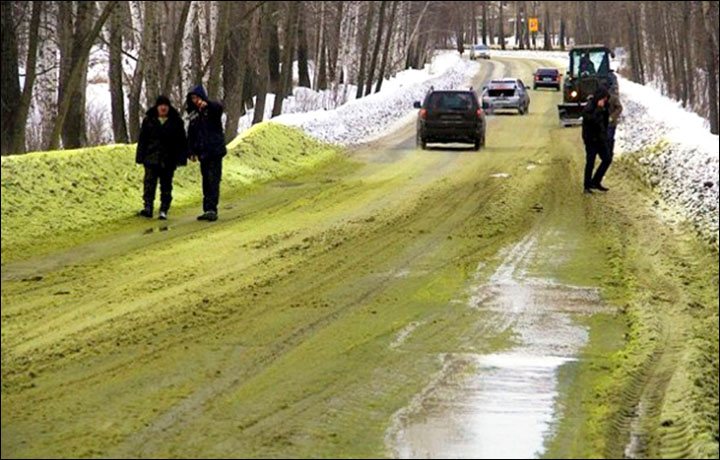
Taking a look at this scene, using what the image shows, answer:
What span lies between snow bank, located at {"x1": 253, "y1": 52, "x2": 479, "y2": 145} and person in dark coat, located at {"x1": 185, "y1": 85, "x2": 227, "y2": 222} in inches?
582

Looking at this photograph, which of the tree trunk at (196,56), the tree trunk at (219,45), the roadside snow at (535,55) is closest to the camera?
the tree trunk at (219,45)

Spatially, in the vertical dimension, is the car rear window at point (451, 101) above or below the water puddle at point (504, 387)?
above

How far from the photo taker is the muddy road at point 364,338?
6723 mm

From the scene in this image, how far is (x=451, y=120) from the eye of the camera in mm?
31094

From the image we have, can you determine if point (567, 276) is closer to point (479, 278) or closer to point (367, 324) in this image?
point (479, 278)

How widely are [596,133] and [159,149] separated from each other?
308 inches

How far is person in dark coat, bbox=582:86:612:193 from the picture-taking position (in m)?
20.0

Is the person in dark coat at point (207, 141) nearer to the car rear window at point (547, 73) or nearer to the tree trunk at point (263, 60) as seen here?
the tree trunk at point (263, 60)

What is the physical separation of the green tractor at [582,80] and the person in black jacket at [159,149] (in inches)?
1041

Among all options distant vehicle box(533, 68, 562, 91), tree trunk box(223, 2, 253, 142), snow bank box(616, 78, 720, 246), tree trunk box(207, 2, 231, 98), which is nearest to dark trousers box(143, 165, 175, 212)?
snow bank box(616, 78, 720, 246)

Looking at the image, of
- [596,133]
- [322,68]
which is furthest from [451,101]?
[322,68]

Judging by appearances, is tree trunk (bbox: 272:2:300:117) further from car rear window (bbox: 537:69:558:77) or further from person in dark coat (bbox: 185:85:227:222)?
car rear window (bbox: 537:69:558:77)

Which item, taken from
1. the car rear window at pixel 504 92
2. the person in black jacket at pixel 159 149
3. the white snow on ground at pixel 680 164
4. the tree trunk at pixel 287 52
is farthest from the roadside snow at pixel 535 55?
the person in black jacket at pixel 159 149

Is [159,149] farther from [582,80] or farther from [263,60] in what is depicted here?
[582,80]
